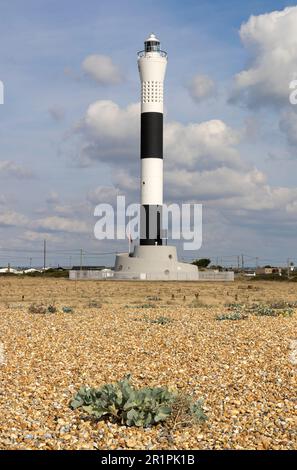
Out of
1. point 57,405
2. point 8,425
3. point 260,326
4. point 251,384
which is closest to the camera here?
point 8,425

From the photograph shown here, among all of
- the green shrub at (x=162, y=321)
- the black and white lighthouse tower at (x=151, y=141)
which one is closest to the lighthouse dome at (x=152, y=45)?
the black and white lighthouse tower at (x=151, y=141)

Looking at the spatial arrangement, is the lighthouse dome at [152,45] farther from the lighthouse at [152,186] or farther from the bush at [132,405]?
the bush at [132,405]

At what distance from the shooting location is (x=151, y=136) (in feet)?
201

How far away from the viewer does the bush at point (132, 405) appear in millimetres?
8234

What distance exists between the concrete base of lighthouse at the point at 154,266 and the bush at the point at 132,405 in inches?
2141

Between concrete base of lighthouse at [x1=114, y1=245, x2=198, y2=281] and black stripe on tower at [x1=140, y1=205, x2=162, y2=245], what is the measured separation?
0.66m

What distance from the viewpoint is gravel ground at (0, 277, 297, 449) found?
7.81m

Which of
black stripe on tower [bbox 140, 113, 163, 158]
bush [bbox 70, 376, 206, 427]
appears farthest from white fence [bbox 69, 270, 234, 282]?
bush [bbox 70, 376, 206, 427]

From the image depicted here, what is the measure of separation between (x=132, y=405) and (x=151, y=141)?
5398 centimetres

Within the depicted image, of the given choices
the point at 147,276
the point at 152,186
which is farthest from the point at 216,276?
the point at 152,186

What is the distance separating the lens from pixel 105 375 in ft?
36.9
